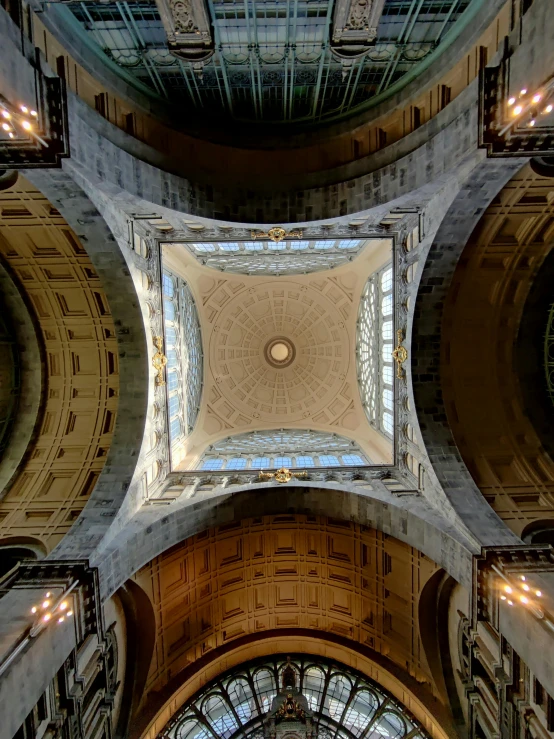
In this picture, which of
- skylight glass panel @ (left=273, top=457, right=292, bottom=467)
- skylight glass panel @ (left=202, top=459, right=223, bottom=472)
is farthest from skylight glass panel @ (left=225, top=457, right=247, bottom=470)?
skylight glass panel @ (left=273, top=457, right=292, bottom=467)

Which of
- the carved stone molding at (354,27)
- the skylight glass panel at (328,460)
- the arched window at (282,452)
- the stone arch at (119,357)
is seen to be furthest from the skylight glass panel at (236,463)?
the carved stone molding at (354,27)

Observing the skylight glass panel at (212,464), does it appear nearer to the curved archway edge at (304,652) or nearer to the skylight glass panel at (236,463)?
the skylight glass panel at (236,463)

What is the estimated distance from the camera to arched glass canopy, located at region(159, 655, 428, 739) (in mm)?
21641

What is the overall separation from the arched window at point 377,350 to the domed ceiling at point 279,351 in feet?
4.87

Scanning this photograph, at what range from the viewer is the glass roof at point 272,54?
15.4m

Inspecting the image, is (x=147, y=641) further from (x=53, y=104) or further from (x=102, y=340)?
(x=53, y=104)

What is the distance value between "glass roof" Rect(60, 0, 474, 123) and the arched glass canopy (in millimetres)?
28625

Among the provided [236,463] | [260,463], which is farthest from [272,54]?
[236,463]

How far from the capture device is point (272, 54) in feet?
55.7

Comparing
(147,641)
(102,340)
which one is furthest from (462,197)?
(147,641)

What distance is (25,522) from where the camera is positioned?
1919cm

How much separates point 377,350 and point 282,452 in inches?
361

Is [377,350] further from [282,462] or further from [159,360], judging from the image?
[159,360]

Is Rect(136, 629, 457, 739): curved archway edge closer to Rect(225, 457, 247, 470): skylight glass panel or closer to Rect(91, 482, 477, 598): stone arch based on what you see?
Rect(91, 482, 477, 598): stone arch
